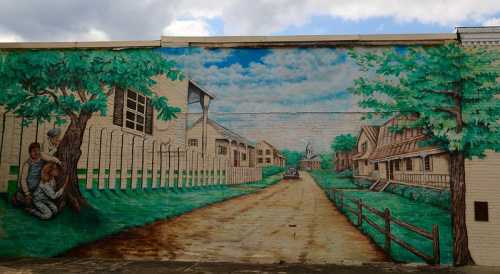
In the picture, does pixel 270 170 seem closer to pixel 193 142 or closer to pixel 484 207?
pixel 193 142

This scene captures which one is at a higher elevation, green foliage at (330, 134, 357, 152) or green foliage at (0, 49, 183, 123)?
green foliage at (0, 49, 183, 123)

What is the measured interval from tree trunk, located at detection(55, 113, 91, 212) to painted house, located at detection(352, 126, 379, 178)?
265 inches

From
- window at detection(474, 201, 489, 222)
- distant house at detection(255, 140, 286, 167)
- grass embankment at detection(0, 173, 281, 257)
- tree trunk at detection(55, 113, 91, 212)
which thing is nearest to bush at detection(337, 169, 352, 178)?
distant house at detection(255, 140, 286, 167)

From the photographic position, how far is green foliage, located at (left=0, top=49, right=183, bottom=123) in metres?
11.0

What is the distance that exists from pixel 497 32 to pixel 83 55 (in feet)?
33.0

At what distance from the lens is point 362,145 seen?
33.8ft

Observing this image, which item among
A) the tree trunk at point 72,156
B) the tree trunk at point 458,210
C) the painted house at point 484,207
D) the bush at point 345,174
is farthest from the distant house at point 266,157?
the tree trunk at point 72,156

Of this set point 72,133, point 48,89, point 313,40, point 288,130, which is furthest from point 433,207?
point 48,89

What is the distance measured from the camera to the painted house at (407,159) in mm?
9922

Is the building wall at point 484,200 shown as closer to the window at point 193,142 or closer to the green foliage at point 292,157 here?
the green foliage at point 292,157

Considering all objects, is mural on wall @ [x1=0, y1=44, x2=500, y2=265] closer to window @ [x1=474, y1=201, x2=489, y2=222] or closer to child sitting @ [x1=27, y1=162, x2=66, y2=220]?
child sitting @ [x1=27, y1=162, x2=66, y2=220]

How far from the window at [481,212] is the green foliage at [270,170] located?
444 cm

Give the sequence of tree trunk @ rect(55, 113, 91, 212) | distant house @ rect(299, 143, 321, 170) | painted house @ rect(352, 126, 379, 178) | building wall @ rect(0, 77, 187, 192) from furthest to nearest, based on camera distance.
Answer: building wall @ rect(0, 77, 187, 192), tree trunk @ rect(55, 113, 91, 212), distant house @ rect(299, 143, 321, 170), painted house @ rect(352, 126, 379, 178)

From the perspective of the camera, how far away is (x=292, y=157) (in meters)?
10.7
